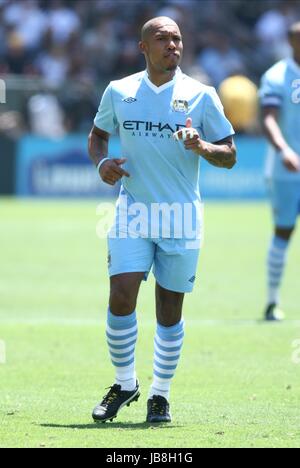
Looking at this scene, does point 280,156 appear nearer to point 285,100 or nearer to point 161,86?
point 285,100

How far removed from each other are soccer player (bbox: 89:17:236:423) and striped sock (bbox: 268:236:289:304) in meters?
5.10

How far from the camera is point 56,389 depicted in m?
9.26

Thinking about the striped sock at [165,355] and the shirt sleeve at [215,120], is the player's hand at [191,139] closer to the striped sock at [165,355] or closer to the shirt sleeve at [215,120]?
the shirt sleeve at [215,120]

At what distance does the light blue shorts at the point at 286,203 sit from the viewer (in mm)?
13180

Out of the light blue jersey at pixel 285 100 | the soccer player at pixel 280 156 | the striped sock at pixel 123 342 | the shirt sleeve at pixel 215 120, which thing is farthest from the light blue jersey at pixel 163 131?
the light blue jersey at pixel 285 100

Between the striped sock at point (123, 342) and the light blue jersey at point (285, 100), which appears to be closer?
the striped sock at point (123, 342)

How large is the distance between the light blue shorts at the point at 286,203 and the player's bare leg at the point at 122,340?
17.4 feet

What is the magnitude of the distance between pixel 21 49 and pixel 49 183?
348cm

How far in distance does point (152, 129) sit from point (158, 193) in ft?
1.36

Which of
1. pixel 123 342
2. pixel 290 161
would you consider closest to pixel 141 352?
pixel 290 161

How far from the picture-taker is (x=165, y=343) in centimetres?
817

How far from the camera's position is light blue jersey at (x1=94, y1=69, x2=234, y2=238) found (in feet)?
26.2

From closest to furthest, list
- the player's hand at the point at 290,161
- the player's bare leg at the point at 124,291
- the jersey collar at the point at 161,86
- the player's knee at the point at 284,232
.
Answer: the player's bare leg at the point at 124,291
the jersey collar at the point at 161,86
the player's hand at the point at 290,161
the player's knee at the point at 284,232
